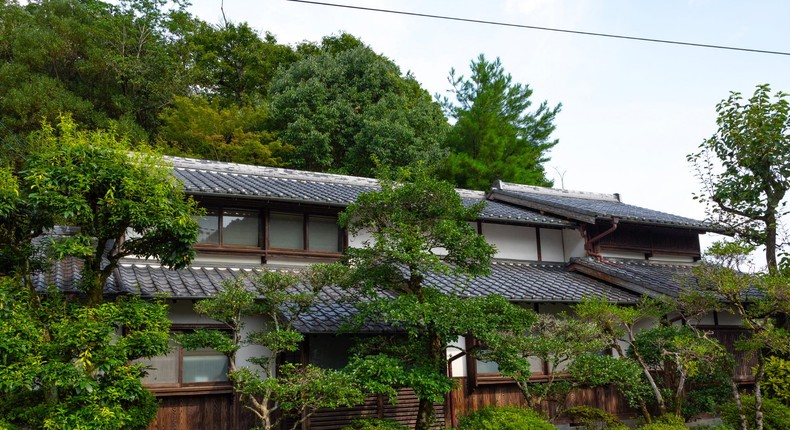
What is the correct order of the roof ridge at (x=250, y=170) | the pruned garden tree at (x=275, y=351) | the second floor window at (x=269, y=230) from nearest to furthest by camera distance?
the pruned garden tree at (x=275, y=351) → the second floor window at (x=269, y=230) → the roof ridge at (x=250, y=170)

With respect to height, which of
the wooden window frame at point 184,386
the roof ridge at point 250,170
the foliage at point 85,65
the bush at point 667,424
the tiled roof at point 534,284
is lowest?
the bush at point 667,424

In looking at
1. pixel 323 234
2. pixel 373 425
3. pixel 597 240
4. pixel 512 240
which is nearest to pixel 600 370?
pixel 373 425

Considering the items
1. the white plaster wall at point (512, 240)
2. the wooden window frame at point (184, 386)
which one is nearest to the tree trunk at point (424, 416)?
the wooden window frame at point (184, 386)

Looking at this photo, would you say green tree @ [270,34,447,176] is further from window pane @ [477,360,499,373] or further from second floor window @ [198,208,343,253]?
window pane @ [477,360,499,373]

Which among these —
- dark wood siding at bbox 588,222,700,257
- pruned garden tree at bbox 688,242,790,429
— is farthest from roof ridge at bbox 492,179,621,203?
pruned garden tree at bbox 688,242,790,429

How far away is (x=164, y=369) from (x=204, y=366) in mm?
Answer: 712

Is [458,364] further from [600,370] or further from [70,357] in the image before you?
[70,357]

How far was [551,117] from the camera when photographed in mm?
33719

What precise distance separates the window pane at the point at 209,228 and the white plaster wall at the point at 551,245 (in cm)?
905

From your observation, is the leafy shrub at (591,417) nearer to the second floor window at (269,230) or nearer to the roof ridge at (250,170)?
the second floor window at (269,230)

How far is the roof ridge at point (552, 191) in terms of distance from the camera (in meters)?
22.2

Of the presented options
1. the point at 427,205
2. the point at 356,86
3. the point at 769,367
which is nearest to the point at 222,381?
the point at 427,205

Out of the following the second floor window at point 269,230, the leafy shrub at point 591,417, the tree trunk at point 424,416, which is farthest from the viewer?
the second floor window at point 269,230

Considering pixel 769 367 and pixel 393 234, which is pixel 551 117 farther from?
pixel 393 234
